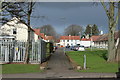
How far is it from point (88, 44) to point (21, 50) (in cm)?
8657

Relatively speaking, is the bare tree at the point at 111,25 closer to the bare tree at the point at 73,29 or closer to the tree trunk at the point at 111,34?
the tree trunk at the point at 111,34

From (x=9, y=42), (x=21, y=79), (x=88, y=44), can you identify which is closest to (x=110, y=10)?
(x=9, y=42)

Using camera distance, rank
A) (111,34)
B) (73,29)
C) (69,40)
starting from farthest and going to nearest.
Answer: (69,40)
(73,29)
(111,34)

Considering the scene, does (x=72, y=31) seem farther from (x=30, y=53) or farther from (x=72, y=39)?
(x=30, y=53)

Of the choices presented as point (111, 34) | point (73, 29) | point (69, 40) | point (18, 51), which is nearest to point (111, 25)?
point (111, 34)

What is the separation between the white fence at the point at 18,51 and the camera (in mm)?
19609

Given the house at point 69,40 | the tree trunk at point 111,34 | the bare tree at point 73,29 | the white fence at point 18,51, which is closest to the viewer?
the white fence at point 18,51

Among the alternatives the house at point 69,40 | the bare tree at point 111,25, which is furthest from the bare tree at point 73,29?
the bare tree at point 111,25

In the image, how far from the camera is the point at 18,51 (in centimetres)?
1973

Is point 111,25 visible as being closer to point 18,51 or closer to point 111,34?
point 111,34

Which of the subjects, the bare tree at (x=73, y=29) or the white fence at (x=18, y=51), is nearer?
the white fence at (x=18, y=51)

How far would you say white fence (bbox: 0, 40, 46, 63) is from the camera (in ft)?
64.3

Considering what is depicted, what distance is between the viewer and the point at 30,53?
19750 mm

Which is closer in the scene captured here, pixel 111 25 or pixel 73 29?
pixel 111 25
